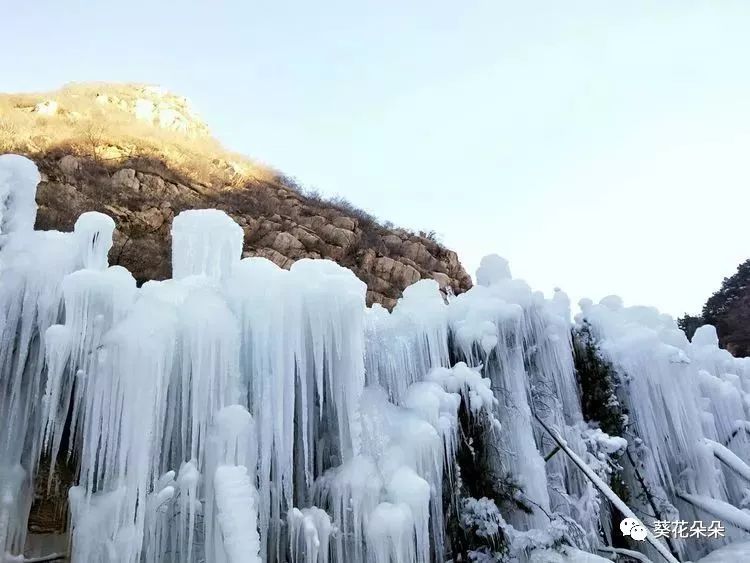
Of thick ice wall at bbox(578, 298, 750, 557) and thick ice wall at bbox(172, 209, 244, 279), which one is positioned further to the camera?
thick ice wall at bbox(578, 298, 750, 557)

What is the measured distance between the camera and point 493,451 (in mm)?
4762

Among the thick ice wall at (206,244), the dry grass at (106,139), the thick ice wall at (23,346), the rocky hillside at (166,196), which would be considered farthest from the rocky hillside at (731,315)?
the thick ice wall at (23,346)

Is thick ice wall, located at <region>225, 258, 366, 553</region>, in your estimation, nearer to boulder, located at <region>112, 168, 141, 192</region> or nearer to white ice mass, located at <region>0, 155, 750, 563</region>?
white ice mass, located at <region>0, 155, 750, 563</region>

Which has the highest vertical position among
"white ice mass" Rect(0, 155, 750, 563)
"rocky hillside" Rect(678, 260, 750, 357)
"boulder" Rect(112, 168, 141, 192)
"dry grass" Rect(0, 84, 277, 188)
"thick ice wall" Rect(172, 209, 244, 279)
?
"dry grass" Rect(0, 84, 277, 188)

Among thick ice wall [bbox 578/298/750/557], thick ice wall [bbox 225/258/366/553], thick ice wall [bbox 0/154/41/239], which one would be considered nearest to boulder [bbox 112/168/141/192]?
thick ice wall [bbox 0/154/41/239]

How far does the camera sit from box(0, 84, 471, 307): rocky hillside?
10.6 meters

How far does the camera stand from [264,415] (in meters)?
3.57

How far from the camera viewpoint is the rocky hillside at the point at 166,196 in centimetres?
1061

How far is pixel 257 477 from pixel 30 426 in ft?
4.79

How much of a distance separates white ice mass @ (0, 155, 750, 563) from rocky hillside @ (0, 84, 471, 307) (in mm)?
4408

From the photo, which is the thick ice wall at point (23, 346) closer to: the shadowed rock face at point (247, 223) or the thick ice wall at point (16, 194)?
the thick ice wall at point (16, 194)

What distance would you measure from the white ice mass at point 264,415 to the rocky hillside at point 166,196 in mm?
4408

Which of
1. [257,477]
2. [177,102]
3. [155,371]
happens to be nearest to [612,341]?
[257,477]

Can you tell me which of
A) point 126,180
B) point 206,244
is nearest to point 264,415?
point 206,244
